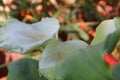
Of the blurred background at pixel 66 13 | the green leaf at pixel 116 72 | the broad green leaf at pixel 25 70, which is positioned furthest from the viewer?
the blurred background at pixel 66 13

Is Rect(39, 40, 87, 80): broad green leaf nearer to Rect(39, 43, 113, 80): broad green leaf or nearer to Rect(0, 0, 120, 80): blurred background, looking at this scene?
Rect(39, 43, 113, 80): broad green leaf

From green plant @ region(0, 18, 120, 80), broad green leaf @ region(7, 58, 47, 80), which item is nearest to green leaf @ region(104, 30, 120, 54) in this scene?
green plant @ region(0, 18, 120, 80)

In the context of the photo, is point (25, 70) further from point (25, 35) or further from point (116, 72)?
point (116, 72)

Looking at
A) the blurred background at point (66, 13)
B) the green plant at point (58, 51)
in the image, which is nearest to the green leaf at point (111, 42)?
the green plant at point (58, 51)

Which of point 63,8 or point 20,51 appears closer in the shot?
point 20,51

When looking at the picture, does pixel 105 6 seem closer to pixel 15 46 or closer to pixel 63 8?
pixel 63 8

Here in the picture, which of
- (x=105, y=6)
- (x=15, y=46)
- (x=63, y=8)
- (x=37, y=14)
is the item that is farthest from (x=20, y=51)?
(x=105, y=6)

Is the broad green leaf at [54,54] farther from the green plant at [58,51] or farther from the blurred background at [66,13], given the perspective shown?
the blurred background at [66,13]
